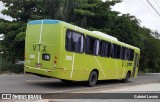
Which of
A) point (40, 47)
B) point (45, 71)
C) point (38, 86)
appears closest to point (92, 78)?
point (38, 86)

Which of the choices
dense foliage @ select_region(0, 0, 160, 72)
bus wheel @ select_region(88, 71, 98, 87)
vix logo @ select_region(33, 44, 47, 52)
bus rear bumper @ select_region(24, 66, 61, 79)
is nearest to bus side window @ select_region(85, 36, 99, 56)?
bus wheel @ select_region(88, 71, 98, 87)

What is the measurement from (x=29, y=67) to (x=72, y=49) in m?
2.29

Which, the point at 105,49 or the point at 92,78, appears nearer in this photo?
the point at 92,78

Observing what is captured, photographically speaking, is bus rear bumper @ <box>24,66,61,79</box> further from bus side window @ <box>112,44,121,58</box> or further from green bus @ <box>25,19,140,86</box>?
bus side window @ <box>112,44,121,58</box>

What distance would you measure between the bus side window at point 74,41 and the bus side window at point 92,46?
67 cm

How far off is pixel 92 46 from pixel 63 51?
10.2ft

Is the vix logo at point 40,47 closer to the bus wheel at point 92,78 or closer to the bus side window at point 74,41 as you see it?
the bus side window at point 74,41

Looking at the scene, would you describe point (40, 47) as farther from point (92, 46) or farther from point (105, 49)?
point (105, 49)

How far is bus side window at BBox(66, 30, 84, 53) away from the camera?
16.2 m

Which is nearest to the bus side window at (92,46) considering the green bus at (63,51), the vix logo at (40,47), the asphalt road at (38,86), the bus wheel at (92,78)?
the green bus at (63,51)

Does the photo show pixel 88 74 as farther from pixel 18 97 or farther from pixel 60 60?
pixel 18 97

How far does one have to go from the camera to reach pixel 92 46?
18531mm

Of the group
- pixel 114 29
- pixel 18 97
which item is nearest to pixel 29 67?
pixel 18 97

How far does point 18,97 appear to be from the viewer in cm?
1215
